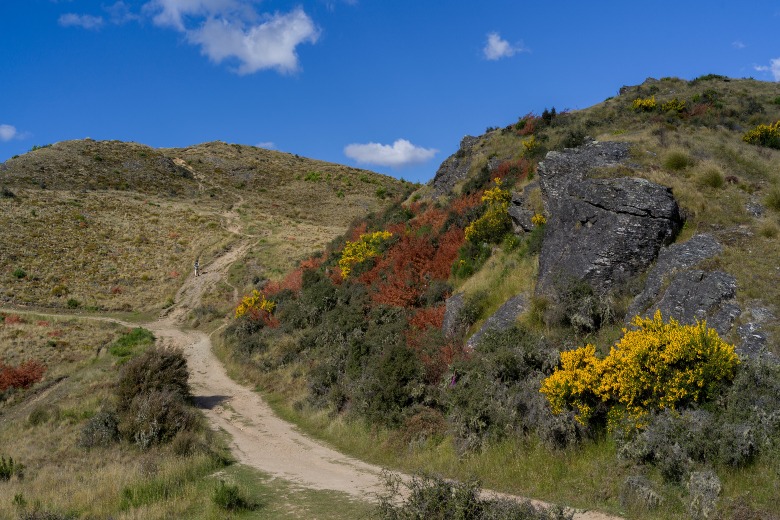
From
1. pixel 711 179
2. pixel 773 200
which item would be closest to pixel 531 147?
pixel 711 179

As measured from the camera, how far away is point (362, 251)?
2612cm

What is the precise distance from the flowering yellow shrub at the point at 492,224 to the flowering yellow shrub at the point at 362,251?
251 inches

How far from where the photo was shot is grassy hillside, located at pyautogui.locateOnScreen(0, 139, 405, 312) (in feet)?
128

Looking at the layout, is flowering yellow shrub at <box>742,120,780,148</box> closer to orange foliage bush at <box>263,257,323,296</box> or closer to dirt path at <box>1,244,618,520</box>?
dirt path at <box>1,244,618,520</box>

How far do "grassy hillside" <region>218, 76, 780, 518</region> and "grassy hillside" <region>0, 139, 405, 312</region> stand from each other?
1768cm

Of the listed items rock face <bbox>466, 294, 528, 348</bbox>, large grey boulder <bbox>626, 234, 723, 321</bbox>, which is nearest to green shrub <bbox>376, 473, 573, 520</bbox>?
large grey boulder <bbox>626, 234, 723, 321</bbox>

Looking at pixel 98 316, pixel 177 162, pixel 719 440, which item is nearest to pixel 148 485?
pixel 719 440

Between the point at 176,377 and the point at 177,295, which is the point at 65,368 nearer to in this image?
the point at 176,377

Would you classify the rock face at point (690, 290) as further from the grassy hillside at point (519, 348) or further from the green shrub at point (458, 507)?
the green shrub at point (458, 507)

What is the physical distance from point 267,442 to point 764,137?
74.1 feet

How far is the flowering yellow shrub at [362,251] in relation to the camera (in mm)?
25391

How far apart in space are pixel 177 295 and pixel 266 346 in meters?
18.9

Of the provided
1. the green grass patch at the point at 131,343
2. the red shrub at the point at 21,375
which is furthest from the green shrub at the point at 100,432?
the red shrub at the point at 21,375

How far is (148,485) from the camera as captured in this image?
33.2 feet
